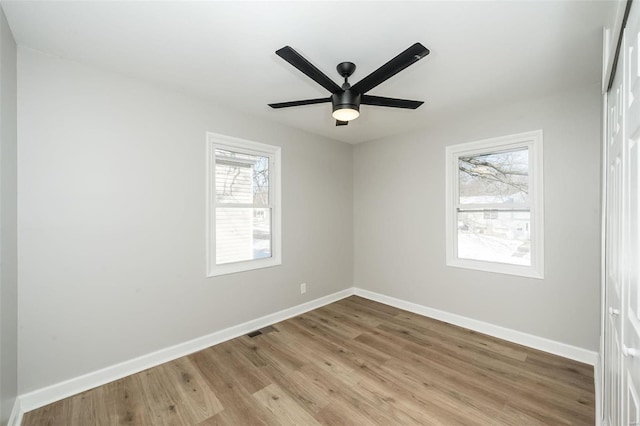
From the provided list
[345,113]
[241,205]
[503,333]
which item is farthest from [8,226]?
[503,333]

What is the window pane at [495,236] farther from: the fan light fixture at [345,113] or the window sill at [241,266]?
the window sill at [241,266]

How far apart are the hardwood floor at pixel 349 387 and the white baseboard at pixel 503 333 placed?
0.33ft

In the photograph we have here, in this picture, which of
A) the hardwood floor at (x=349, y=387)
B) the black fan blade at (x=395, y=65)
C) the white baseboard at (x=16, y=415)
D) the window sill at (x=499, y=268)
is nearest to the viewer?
the black fan blade at (x=395, y=65)

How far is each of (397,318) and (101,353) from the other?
3081 millimetres

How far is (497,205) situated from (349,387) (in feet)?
8.04

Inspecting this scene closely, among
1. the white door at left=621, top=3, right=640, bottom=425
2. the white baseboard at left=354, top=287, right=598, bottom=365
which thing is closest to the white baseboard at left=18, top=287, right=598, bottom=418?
the white baseboard at left=354, top=287, right=598, bottom=365

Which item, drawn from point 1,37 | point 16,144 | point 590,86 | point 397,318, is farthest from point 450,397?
point 1,37

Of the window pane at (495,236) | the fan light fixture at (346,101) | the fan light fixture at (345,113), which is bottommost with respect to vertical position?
the window pane at (495,236)

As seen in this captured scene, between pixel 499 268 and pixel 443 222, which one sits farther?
pixel 443 222

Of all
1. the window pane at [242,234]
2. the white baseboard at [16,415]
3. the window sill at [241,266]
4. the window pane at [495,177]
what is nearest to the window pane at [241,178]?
the window pane at [242,234]

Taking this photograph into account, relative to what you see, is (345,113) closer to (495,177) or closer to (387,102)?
(387,102)

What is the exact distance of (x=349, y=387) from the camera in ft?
7.24

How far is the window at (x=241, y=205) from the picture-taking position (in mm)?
2963

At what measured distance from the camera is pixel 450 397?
2.08 meters
